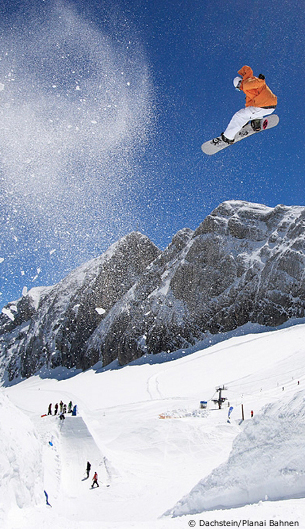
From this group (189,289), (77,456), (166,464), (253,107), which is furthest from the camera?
(189,289)

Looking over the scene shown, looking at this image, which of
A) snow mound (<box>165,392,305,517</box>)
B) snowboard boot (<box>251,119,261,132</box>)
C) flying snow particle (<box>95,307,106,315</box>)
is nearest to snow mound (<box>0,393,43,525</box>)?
snow mound (<box>165,392,305,517</box>)

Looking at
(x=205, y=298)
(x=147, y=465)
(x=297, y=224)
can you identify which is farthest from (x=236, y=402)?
(x=297, y=224)

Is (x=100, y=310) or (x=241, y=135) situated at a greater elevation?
(x=100, y=310)

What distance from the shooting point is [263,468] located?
526 cm

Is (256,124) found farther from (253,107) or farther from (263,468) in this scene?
(263,468)

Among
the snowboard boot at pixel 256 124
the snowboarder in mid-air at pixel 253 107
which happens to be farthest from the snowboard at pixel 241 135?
the snowboard boot at pixel 256 124

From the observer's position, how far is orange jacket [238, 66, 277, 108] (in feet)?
19.3

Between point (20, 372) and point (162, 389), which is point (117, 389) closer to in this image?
point (162, 389)

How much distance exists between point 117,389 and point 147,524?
148 ft

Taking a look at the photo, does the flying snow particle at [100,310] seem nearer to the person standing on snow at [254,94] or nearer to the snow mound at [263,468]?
the snow mound at [263,468]

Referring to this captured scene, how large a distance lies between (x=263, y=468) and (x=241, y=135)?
22.9 ft

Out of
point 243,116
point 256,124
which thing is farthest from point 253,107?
point 256,124

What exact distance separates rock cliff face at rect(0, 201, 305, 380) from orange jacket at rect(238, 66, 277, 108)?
56.9 m

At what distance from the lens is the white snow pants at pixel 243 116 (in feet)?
20.6
